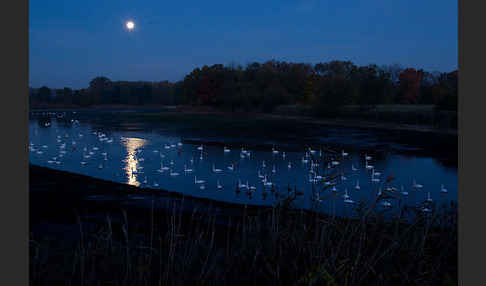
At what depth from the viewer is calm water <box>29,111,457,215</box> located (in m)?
18.2

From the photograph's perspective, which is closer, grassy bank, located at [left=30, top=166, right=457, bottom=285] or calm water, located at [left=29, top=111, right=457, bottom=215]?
grassy bank, located at [left=30, top=166, right=457, bottom=285]

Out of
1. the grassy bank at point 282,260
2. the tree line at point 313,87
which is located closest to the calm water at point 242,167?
the grassy bank at point 282,260

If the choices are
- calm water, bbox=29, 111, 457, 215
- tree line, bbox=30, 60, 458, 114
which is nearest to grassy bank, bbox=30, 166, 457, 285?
calm water, bbox=29, 111, 457, 215

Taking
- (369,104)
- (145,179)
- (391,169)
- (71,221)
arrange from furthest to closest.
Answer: (369,104) < (391,169) < (145,179) < (71,221)

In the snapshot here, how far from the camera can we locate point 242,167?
82.8ft

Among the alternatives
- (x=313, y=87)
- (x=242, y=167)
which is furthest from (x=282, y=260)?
(x=313, y=87)

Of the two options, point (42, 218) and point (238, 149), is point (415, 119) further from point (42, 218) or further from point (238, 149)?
point (42, 218)

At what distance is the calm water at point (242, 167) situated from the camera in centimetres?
1819

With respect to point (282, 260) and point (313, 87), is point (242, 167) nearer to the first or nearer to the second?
point (282, 260)

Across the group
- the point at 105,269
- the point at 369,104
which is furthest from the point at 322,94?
the point at 105,269

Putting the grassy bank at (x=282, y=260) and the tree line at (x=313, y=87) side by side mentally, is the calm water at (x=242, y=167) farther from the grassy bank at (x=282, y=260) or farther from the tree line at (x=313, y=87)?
the tree line at (x=313, y=87)

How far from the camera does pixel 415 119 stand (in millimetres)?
53594

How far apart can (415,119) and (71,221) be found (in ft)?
167

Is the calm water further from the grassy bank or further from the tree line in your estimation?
the tree line
